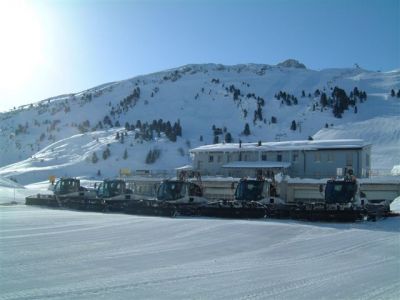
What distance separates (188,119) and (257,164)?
89.5 m

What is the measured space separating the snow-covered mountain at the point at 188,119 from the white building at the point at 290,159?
25.4 metres

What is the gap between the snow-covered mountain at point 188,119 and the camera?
102312 millimetres

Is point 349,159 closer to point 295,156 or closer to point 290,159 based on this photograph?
point 295,156

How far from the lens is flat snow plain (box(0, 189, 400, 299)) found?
32.8ft

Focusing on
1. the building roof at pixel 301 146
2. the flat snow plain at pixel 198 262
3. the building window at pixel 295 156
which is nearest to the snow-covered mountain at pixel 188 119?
the building roof at pixel 301 146

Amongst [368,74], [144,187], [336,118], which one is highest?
[368,74]

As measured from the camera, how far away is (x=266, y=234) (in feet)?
61.7

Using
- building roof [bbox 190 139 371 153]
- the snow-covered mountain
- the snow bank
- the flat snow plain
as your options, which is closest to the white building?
building roof [bbox 190 139 371 153]

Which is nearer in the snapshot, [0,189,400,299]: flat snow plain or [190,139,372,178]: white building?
[0,189,400,299]: flat snow plain

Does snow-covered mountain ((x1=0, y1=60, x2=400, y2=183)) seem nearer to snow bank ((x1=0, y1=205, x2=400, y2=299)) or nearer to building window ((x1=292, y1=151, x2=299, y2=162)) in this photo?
building window ((x1=292, y1=151, x2=299, y2=162))

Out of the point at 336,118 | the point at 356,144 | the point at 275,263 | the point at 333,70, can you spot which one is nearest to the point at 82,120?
the point at 336,118

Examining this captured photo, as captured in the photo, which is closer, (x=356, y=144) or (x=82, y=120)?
(x=356, y=144)

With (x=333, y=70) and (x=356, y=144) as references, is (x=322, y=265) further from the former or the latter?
(x=333, y=70)

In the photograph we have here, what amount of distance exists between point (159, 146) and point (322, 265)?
98589mm
